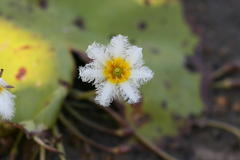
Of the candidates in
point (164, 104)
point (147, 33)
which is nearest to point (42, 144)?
point (164, 104)

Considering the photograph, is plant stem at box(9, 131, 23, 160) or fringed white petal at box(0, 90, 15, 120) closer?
fringed white petal at box(0, 90, 15, 120)

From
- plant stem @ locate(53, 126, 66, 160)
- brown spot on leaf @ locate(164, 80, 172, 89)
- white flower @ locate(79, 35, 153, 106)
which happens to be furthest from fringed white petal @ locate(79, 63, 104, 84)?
brown spot on leaf @ locate(164, 80, 172, 89)

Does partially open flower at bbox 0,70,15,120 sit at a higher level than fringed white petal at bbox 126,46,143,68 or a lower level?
lower

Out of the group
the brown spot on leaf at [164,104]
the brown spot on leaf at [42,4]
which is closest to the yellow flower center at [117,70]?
the brown spot on leaf at [164,104]

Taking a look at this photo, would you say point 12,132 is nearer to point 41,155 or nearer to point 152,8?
point 41,155

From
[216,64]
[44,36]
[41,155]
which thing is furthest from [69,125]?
[216,64]

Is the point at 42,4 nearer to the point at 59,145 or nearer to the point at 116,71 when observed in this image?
the point at 59,145

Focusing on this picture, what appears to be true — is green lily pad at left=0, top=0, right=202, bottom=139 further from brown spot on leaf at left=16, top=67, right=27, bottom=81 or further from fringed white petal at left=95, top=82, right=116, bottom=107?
fringed white petal at left=95, top=82, right=116, bottom=107

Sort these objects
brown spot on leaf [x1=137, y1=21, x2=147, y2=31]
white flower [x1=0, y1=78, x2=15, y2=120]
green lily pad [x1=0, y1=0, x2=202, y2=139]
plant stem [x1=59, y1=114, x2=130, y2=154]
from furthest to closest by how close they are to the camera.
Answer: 1. brown spot on leaf [x1=137, y1=21, x2=147, y2=31]
2. green lily pad [x1=0, y1=0, x2=202, y2=139]
3. plant stem [x1=59, y1=114, x2=130, y2=154]
4. white flower [x1=0, y1=78, x2=15, y2=120]
